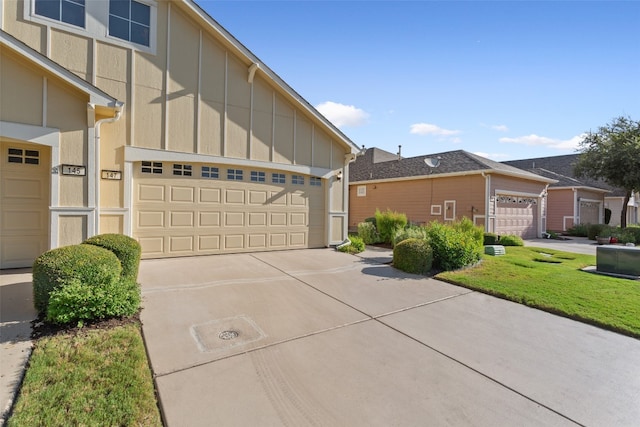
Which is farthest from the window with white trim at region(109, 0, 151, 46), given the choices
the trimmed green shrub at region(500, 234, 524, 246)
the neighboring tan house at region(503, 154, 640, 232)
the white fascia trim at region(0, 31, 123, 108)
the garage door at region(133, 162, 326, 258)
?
the neighboring tan house at region(503, 154, 640, 232)

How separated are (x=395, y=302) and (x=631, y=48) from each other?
9.17 meters

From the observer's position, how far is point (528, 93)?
9398mm

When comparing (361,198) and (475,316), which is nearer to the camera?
(475,316)

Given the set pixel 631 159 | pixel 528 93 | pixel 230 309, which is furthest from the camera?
pixel 631 159

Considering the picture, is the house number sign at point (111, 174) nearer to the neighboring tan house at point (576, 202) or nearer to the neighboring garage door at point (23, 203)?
the neighboring garage door at point (23, 203)

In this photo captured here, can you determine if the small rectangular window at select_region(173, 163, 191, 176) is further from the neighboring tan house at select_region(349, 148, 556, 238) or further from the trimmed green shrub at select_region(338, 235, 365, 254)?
the neighboring tan house at select_region(349, 148, 556, 238)

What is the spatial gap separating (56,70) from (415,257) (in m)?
8.66

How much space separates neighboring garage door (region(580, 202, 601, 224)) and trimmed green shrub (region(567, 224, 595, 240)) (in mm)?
2292

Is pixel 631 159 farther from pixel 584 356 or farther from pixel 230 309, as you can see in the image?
pixel 230 309

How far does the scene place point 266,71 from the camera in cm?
896

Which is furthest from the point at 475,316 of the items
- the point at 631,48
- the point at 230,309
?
the point at 631,48

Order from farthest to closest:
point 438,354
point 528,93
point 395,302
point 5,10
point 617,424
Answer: point 528,93 < point 5,10 < point 395,302 < point 438,354 < point 617,424

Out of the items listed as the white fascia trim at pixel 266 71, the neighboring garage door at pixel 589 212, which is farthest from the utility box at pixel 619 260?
the neighboring garage door at pixel 589 212

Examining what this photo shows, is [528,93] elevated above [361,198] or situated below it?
above
